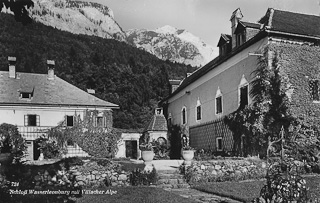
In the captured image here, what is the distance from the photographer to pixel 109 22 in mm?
120438

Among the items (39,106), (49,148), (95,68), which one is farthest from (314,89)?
(95,68)

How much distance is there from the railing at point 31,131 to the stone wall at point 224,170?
59.1 ft

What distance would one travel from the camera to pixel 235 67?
70.5 ft

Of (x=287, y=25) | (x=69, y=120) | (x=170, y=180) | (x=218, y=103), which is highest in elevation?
(x=287, y=25)

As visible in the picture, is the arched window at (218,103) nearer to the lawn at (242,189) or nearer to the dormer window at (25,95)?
the lawn at (242,189)

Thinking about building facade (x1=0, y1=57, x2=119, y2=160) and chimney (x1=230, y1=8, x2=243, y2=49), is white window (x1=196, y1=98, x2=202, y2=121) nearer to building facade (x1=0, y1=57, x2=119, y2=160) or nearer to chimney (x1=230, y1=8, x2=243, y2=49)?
chimney (x1=230, y1=8, x2=243, y2=49)

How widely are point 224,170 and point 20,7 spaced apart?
12.9 metres

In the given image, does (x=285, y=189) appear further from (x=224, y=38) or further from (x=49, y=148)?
(x=49, y=148)

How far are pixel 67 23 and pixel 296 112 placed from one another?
96993 mm

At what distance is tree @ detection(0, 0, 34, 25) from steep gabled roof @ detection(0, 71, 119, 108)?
1044 inches

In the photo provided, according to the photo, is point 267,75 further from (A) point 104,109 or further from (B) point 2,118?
(B) point 2,118

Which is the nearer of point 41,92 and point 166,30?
point 41,92

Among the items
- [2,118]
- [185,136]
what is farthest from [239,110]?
[2,118]

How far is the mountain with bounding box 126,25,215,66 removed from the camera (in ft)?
404
